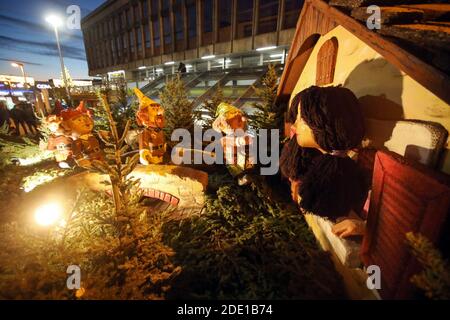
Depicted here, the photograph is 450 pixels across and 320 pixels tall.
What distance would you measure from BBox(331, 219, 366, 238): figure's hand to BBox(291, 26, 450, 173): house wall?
35.5 inches

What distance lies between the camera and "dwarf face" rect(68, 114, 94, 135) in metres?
4.58

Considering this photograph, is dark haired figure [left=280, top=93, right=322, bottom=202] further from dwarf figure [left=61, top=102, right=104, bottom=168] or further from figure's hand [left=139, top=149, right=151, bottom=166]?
dwarf figure [left=61, top=102, right=104, bottom=168]

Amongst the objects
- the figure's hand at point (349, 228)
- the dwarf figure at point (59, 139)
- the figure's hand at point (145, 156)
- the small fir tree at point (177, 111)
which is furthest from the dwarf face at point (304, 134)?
the dwarf figure at point (59, 139)

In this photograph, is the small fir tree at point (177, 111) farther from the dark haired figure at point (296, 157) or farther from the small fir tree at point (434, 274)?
the small fir tree at point (434, 274)

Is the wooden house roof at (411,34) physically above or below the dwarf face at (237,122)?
above

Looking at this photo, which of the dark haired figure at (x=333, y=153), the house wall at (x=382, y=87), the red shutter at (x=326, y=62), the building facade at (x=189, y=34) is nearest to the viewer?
the house wall at (x=382, y=87)

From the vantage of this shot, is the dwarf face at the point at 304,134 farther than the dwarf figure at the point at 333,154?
Yes

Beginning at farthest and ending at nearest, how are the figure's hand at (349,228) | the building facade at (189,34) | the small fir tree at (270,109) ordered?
the building facade at (189,34), the small fir tree at (270,109), the figure's hand at (349,228)

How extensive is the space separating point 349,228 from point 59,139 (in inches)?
215

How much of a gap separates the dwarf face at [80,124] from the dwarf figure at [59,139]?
16 centimetres

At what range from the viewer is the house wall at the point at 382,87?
1.71 meters

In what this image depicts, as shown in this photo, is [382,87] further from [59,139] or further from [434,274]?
[59,139]

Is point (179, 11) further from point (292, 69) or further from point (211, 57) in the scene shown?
point (292, 69)

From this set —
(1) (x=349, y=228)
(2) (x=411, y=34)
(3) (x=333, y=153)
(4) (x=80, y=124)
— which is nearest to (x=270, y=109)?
(3) (x=333, y=153)
